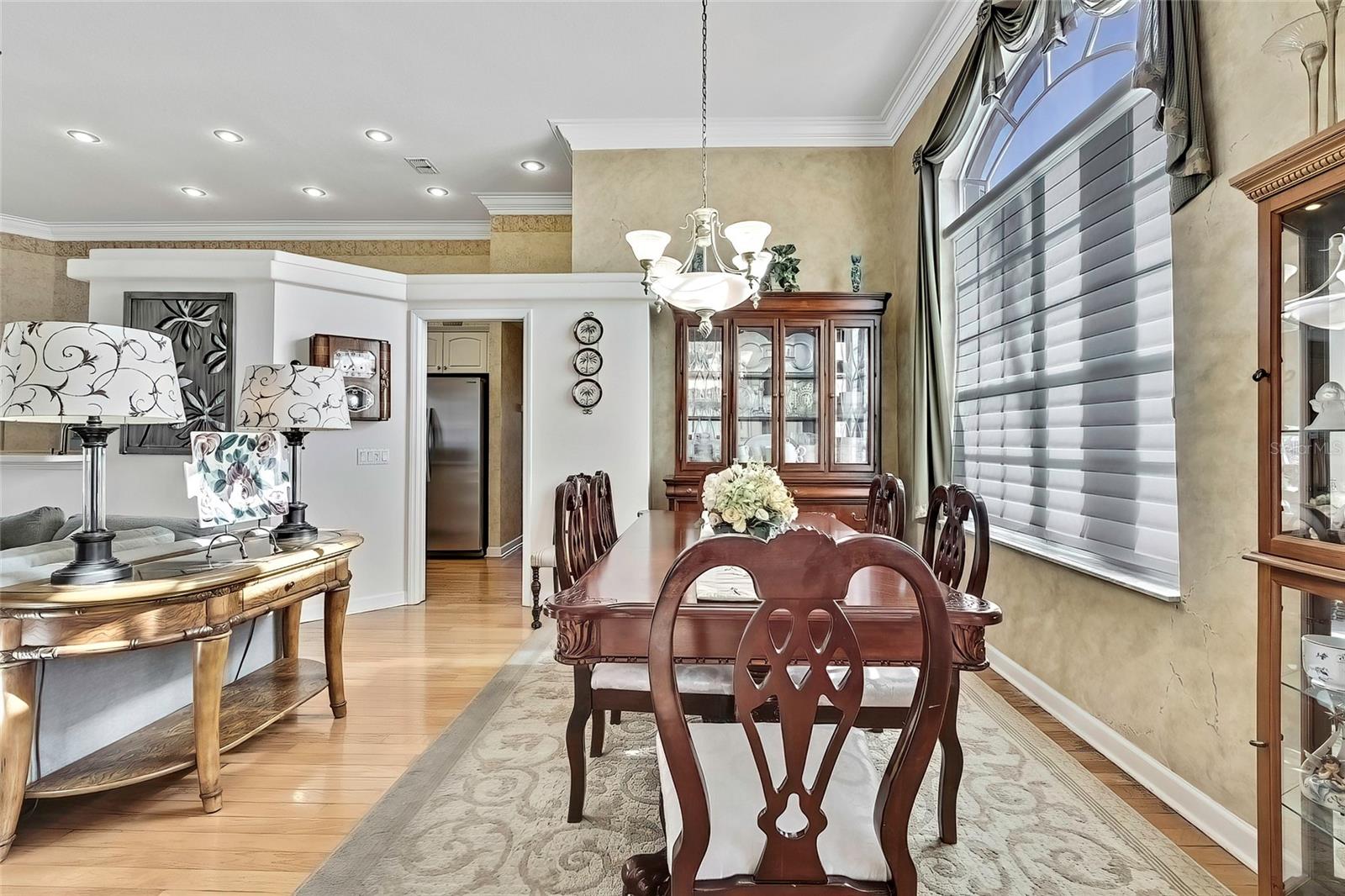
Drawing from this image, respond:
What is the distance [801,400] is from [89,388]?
3.30m

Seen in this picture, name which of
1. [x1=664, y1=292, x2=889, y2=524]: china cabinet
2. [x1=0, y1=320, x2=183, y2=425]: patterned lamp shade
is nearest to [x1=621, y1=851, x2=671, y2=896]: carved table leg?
Answer: [x1=0, y1=320, x2=183, y2=425]: patterned lamp shade

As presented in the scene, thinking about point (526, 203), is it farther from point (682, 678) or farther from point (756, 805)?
point (756, 805)

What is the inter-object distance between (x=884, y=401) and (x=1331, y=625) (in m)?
3.15

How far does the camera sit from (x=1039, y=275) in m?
2.66

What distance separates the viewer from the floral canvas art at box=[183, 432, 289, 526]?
1.99m

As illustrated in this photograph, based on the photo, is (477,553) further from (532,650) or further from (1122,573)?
(1122,573)

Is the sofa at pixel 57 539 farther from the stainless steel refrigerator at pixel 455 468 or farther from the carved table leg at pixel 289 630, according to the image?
the stainless steel refrigerator at pixel 455 468

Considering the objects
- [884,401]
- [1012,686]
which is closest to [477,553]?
[884,401]

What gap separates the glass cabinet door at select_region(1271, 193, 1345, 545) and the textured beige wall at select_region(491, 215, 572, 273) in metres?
4.88

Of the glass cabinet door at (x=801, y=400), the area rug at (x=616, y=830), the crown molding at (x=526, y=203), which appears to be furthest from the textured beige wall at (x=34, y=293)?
the glass cabinet door at (x=801, y=400)

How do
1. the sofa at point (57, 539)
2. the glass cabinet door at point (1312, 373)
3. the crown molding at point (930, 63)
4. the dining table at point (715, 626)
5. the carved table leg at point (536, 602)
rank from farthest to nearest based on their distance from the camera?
the carved table leg at point (536, 602) < the crown molding at point (930, 63) < the sofa at point (57, 539) < the dining table at point (715, 626) < the glass cabinet door at point (1312, 373)

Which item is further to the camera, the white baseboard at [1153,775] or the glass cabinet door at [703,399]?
the glass cabinet door at [703,399]

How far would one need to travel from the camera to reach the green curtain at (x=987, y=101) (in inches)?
68.0

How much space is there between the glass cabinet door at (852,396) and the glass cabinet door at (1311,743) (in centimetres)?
268
